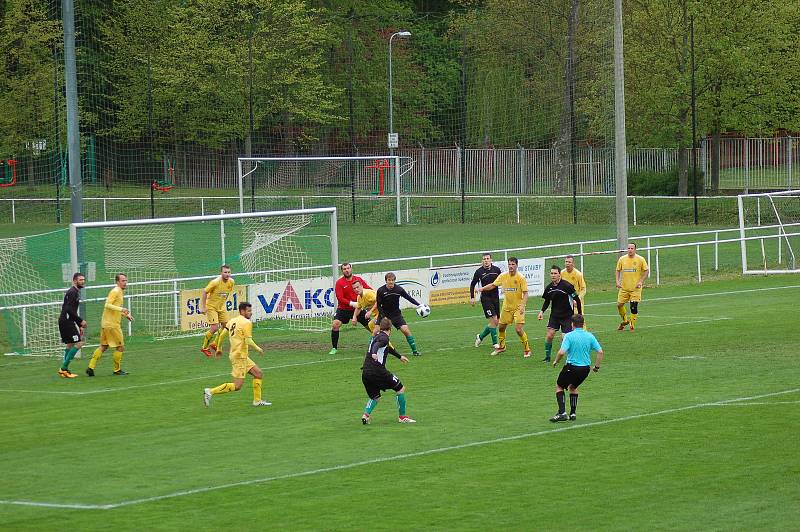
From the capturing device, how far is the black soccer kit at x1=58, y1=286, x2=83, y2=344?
24.9m

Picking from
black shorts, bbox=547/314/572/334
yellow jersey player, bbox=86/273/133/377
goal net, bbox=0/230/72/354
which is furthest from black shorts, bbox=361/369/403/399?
goal net, bbox=0/230/72/354

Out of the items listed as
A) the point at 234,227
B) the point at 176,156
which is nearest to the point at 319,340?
the point at 234,227

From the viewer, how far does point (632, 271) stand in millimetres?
29719

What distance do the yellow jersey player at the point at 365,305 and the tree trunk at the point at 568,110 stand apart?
22309 millimetres

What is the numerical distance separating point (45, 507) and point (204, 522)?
2240mm

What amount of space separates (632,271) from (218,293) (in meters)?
10.2

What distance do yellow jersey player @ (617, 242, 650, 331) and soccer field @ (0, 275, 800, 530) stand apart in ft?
5.21

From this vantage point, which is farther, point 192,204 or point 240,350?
point 192,204

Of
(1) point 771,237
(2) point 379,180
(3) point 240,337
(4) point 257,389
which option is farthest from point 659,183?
(3) point 240,337

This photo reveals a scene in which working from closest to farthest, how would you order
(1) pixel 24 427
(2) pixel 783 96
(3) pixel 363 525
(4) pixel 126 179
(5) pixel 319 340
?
(3) pixel 363 525, (1) pixel 24 427, (5) pixel 319 340, (4) pixel 126 179, (2) pixel 783 96

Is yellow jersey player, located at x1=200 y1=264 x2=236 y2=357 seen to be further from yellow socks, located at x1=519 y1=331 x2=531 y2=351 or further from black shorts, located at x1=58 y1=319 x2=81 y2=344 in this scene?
yellow socks, located at x1=519 y1=331 x2=531 y2=351

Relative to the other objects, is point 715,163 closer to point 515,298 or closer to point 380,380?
point 515,298

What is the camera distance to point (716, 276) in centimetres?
4216

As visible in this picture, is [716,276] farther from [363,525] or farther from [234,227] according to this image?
[363,525]
